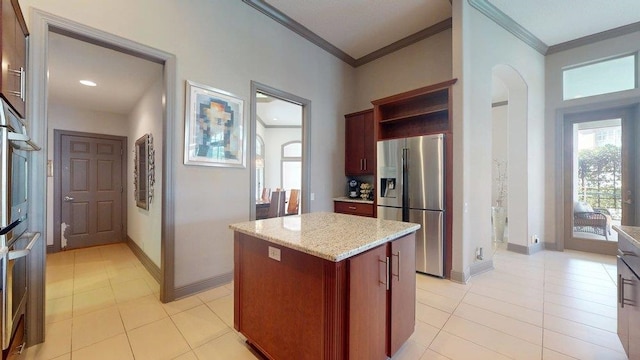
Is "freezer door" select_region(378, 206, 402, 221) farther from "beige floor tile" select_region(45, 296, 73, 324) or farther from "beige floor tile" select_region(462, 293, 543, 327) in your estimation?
"beige floor tile" select_region(45, 296, 73, 324)

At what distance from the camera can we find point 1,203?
1.24 meters

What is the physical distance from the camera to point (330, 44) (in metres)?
4.03

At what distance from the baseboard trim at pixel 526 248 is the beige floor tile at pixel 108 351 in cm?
509

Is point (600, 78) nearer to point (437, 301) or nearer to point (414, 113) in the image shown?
point (414, 113)

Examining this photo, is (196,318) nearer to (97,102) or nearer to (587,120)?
(97,102)

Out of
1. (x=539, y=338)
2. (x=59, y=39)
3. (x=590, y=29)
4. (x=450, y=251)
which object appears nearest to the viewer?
(x=539, y=338)

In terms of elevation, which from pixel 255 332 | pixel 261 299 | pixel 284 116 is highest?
pixel 284 116

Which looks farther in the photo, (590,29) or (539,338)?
(590,29)

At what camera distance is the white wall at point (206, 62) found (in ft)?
7.11

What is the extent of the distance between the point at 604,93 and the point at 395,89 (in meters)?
3.14

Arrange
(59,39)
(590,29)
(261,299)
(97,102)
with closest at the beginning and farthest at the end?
(261,299)
(59,39)
(590,29)
(97,102)

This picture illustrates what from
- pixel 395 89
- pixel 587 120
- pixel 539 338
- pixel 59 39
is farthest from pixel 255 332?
pixel 587 120

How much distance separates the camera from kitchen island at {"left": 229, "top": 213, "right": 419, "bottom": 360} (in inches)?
47.9

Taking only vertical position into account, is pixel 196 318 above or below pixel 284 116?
below
